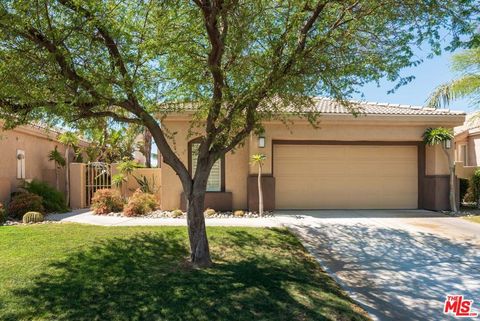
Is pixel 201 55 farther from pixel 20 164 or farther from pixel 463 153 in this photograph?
pixel 463 153

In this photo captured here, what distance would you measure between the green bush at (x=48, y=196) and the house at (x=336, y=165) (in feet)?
14.0

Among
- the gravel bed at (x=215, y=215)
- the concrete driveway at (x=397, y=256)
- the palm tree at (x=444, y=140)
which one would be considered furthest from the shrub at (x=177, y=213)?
the palm tree at (x=444, y=140)

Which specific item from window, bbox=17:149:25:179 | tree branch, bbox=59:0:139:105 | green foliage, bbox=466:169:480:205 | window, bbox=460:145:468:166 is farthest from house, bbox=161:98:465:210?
window, bbox=460:145:468:166

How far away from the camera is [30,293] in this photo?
6.11m

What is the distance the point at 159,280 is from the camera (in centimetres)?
665

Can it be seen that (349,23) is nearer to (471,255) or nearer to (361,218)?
(471,255)

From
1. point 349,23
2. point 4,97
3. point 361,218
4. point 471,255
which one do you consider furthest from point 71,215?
point 471,255

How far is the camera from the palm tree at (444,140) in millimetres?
14172

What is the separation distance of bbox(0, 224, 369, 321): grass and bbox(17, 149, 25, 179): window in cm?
670

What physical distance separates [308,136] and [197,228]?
26.9 ft

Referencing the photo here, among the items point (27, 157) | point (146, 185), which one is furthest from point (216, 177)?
point (27, 157)

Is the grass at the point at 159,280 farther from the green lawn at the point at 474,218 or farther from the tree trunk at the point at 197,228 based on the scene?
the green lawn at the point at 474,218

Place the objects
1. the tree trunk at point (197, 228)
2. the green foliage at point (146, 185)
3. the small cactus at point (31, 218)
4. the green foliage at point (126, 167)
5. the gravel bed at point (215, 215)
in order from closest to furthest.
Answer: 1. the tree trunk at point (197, 228)
2. the small cactus at point (31, 218)
3. the gravel bed at point (215, 215)
4. the green foliage at point (146, 185)
5. the green foliage at point (126, 167)

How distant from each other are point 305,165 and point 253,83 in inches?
321
